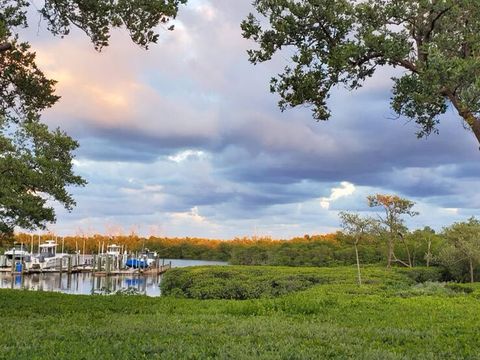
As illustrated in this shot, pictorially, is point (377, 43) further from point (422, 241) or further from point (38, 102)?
point (422, 241)

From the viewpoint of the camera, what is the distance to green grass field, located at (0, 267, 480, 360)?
6.66m

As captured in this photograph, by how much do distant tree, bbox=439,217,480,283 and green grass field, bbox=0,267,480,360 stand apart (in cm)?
1918

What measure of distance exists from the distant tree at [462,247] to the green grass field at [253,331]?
19182 millimetres

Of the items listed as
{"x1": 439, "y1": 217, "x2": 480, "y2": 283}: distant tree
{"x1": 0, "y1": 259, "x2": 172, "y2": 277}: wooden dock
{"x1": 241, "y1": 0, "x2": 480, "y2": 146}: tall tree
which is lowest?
{"x1": 0, "y1": 259, "x2": 172, "y2": 277}: wooden dock

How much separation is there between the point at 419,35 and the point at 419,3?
508 mm

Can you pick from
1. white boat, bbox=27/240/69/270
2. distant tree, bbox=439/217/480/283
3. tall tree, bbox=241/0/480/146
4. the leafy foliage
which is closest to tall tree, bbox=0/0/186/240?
tall tree, bbox=241/0/480/146

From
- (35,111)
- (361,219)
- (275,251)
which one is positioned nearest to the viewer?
(35,111)

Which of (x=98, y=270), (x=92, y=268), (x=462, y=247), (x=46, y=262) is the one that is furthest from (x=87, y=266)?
(x=462, y=247)

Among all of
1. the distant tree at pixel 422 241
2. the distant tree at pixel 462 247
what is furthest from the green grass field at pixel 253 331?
the distant tree at pixel 422 241

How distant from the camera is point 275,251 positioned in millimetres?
53500

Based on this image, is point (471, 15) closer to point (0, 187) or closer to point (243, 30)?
point (243, 30)

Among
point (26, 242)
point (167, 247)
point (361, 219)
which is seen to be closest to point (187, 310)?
point (361, 219)

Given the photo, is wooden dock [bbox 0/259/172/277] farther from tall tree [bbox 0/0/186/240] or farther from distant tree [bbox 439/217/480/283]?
tall tree [bbox 0/0/186/240]

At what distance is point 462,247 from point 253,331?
2908 centimetres
